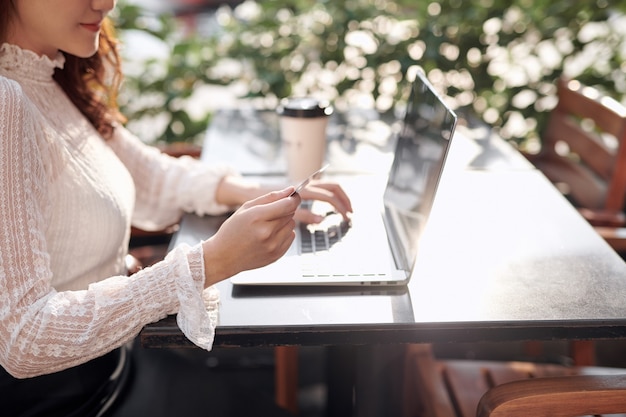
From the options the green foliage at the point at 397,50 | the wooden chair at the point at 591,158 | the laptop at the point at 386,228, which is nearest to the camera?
the laptop at the point at 386,228

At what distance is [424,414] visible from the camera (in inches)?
51.0

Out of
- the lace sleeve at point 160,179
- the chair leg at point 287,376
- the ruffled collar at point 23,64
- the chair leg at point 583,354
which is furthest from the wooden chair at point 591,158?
the ruffled collar at point 23,64

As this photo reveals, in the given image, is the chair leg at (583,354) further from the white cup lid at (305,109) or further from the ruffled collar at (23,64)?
the ruffled collar at (23,64)

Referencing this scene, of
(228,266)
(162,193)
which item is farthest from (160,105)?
(228,266)

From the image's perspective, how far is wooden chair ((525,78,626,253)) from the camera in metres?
1.71

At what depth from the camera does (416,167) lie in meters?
1.14

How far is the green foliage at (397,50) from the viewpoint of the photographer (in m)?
2.30

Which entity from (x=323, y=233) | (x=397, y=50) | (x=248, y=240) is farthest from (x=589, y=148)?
(x=248, y=240)

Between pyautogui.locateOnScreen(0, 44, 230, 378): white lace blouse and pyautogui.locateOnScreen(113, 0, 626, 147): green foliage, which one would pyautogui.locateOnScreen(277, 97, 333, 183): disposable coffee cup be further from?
pyautogui.locateOnScreen(113, 0, 626, 147): green foliage

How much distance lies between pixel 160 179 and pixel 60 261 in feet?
1.40

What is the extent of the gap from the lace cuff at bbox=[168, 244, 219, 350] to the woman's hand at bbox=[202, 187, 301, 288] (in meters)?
0.01

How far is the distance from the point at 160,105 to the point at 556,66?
151 centimetres

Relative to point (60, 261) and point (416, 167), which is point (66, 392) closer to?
point (60, 261)

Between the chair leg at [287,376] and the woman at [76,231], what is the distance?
0.55 m
